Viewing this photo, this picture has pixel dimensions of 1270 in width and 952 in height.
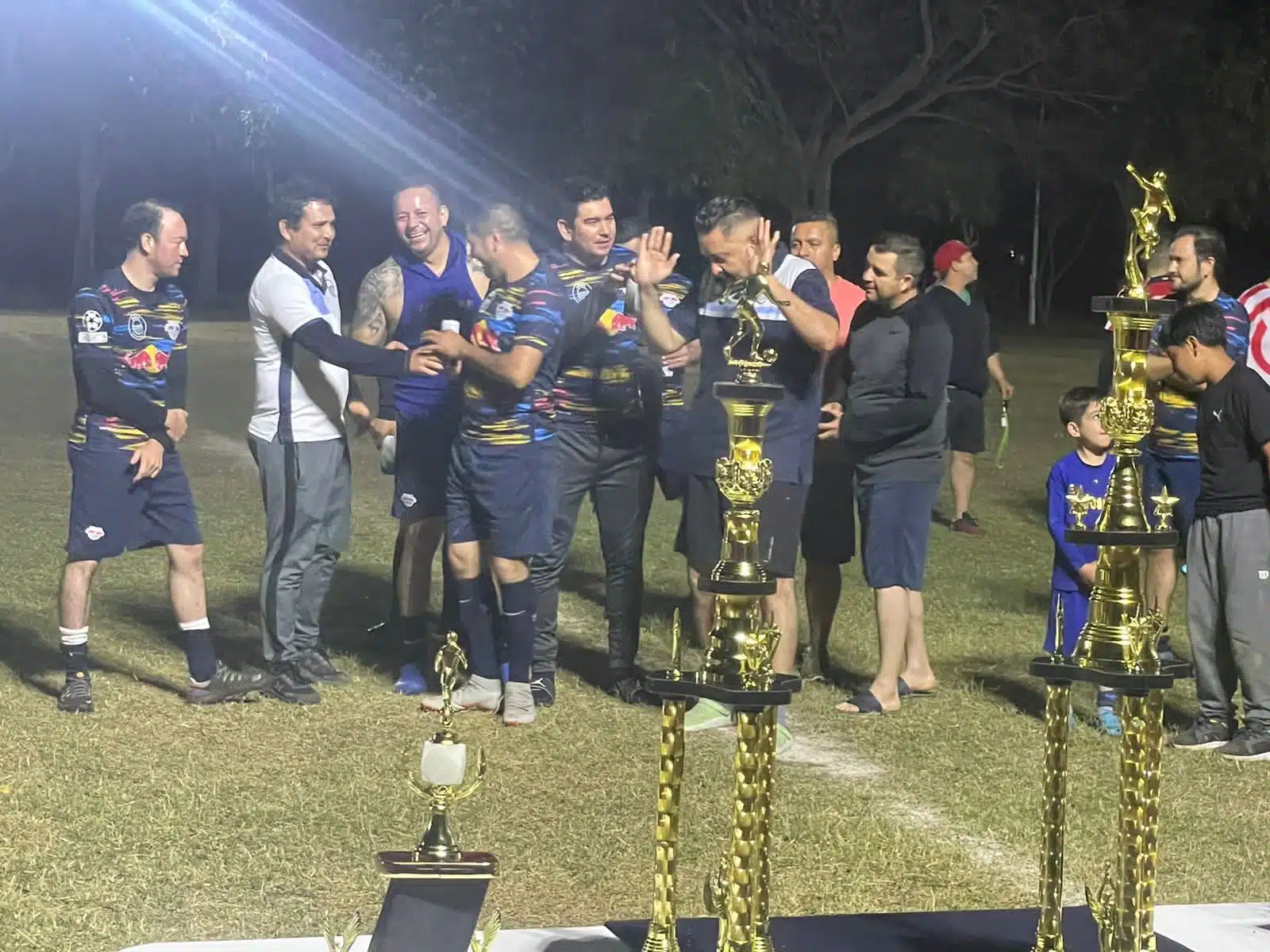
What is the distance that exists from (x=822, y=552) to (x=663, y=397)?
3.23 feet

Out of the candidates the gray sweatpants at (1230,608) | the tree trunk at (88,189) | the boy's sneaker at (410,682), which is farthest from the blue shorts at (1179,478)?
the tree trunk at (88,189)

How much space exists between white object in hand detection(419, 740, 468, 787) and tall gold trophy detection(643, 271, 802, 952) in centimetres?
32

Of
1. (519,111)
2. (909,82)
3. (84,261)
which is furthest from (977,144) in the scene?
(84,261)

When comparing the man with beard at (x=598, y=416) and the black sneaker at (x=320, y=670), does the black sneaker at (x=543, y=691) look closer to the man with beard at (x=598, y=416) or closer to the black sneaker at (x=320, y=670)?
the man with beard at (x=598, y=416)

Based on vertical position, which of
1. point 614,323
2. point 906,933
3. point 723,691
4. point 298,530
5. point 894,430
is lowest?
point 906,933

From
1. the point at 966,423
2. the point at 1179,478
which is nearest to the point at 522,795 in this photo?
the point at 1179,478

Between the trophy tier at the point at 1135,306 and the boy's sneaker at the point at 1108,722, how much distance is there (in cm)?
465

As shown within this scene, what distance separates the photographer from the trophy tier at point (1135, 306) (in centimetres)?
286

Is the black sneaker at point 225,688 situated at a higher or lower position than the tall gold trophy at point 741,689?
lower

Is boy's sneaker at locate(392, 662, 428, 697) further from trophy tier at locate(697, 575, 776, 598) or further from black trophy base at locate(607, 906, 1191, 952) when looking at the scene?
trophy tier at locate(697, 575, 776, 598)

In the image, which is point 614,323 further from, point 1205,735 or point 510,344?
point 1205,735

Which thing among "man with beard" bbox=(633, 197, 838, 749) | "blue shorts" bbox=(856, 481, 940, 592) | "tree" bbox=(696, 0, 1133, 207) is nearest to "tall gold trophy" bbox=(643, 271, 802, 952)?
"man with beard" bbox=(633, 197, 838, 749)

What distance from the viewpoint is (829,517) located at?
794 centimetres

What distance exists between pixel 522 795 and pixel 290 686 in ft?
5.48
